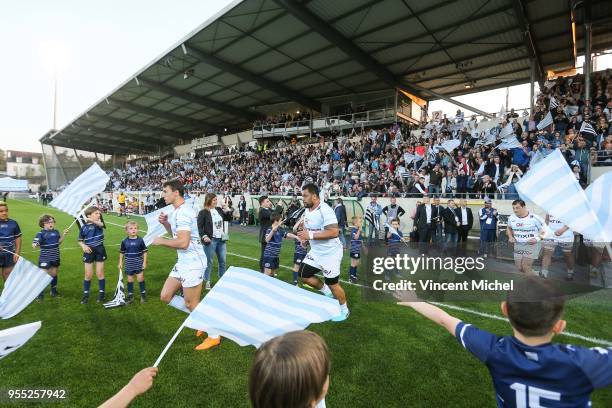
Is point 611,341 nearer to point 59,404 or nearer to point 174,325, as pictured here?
point 174,325

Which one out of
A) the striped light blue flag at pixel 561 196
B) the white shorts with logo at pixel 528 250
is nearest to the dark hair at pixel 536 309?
the striped light blue flag at pixel 561 196

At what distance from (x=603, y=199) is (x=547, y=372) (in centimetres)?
176

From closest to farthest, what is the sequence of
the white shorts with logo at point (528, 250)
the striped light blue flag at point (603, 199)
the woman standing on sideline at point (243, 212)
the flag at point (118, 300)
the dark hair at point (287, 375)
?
the dark hair at point (287, 375) → the striped light blue flag at point (603, 199) → the white shorts with logo at point (528, 250) → the flag at point (118, 300) → the woman standing on sideline at point (243, 212)

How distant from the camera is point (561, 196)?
261cm

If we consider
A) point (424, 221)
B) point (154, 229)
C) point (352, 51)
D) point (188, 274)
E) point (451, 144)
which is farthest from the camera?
point (352, 51)

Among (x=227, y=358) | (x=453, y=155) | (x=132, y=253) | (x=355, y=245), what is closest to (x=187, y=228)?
(x=227, y=358)

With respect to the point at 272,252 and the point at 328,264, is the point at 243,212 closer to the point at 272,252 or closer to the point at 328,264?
the point at 272,252

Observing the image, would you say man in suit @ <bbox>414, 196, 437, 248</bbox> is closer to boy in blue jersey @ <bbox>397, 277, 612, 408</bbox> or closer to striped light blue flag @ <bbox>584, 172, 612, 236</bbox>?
striped light blue flag @ <bbox>584, 172, 612, 236</bbox>

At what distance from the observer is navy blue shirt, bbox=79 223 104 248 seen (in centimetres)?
690

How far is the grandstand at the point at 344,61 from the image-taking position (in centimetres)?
1795

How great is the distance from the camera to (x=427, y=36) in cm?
2005

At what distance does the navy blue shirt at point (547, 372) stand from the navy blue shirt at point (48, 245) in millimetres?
8349

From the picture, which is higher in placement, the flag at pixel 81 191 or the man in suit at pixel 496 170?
the man in suit at pixel 496 170

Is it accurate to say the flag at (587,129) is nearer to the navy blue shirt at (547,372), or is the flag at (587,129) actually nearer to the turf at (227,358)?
the turf at (227,358)
